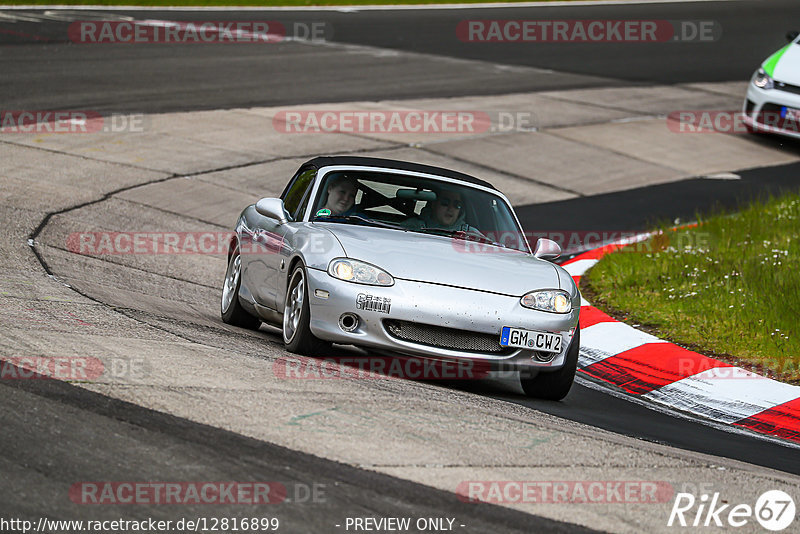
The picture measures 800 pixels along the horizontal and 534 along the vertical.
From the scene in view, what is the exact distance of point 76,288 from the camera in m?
9.06

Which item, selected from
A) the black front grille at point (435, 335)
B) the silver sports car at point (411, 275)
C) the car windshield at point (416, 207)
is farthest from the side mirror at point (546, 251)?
the black front grille at point (435, 335)

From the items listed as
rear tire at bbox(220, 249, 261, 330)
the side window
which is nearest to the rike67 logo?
the side window

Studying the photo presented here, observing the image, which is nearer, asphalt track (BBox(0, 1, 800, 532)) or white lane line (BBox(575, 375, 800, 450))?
asphalt track (BBox(0, 1, 800, 532))

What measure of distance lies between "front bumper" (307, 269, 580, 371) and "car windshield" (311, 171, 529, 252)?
1.05m

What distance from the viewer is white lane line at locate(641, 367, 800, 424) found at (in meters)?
8.06

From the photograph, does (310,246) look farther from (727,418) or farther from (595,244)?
(595,244)

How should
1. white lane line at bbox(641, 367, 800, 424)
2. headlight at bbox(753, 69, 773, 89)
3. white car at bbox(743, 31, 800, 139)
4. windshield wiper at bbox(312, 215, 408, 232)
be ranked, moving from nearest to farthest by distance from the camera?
white lane line at bbox(641, 367, 800, 424) → windshield wiper at bbox(312, 215, 408, 232) → white car at bbox(743, 31, 800, 139) → headlight at bbox(753, 69, 773, 89)

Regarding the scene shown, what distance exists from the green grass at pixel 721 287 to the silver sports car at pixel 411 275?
1.87m

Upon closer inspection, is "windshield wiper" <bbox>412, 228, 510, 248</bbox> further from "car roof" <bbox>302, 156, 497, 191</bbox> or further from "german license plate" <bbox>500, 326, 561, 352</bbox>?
"german license plate" <bbox>500, 326, 561, 352</bbox>

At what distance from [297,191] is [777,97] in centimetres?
1181

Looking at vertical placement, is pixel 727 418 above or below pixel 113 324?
below

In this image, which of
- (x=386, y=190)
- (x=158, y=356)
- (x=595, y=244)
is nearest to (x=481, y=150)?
(x=595, y=244)

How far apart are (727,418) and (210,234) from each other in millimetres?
6629

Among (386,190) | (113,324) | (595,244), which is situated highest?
(386,190)
